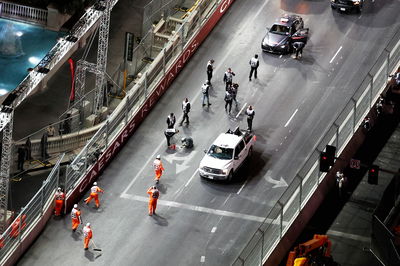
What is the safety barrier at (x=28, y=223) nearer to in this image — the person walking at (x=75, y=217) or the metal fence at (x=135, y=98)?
the metal fence at (x=135, y=98)

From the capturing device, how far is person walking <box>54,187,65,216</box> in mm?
74062

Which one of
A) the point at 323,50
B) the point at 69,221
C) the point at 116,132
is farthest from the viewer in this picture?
the point at 323,50

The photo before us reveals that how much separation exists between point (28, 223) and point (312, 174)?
1472 centimetres

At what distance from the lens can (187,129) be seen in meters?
80.1

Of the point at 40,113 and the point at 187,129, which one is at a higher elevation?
the point at 187,129

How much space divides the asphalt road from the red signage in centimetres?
40

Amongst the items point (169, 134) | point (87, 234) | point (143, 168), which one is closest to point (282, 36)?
point (169, 134)

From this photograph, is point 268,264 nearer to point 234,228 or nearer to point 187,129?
point 234,228

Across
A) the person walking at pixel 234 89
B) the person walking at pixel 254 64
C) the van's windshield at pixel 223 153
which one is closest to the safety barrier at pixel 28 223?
the van's windshield at pixel 223 153

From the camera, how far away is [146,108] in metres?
81.6

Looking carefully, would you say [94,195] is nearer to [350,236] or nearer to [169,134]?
[169,134]

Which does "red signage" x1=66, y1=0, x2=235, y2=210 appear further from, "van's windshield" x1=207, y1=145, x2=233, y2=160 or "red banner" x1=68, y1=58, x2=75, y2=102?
"red banner" x1=68, y1=58, x2=75, y2=102

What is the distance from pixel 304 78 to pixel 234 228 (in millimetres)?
14247

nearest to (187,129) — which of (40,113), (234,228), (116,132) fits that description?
(116,132)
